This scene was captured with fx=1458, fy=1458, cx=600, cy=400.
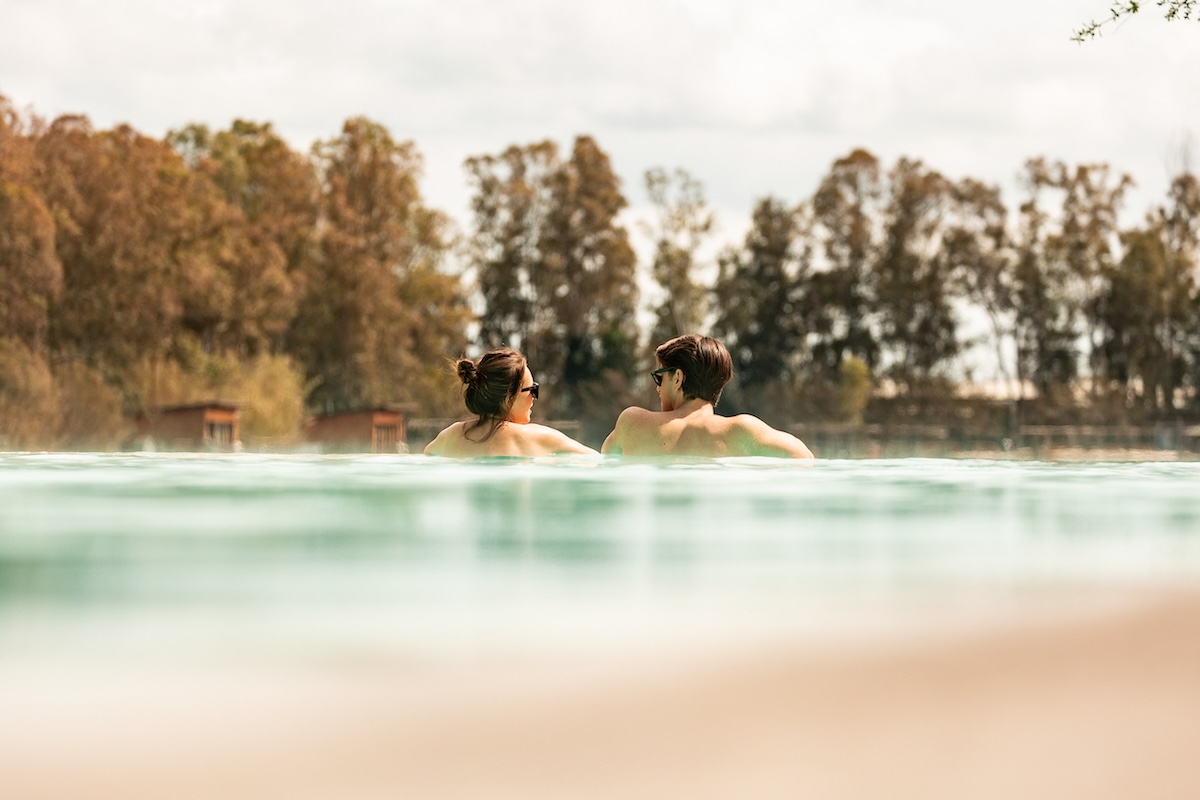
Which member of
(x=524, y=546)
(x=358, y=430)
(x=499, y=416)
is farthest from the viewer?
(x=358, y=430)

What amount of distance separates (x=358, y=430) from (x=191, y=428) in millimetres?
4393

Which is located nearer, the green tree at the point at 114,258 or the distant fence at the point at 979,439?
the green tree at the point at 114,258

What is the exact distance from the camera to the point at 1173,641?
2.94m

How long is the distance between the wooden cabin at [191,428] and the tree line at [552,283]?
134 centimetres

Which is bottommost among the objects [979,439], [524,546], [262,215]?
[979,439]

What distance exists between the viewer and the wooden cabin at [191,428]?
3081cm

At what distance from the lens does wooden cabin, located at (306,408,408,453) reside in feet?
113

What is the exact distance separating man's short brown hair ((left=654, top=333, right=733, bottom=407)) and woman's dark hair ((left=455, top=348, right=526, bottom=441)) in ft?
2.13

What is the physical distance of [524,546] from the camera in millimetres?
3904

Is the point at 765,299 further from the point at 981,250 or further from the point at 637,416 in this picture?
the point at 637,416

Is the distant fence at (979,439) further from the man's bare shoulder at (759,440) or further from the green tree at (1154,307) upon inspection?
the man's bare shoulder at (759,440)

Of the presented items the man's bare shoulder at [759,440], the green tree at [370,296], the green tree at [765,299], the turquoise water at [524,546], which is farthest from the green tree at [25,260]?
the man's bare shoulder at [759,440]

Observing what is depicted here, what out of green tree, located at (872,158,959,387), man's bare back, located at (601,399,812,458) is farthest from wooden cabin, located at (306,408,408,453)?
man's bare back, located at (601,399,812,458)

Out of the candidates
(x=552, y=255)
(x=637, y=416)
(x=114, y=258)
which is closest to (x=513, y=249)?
(x=552, y=255)
